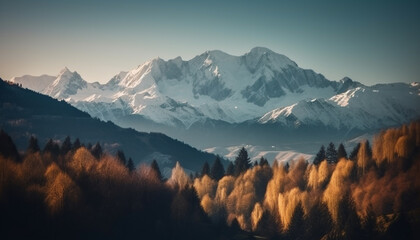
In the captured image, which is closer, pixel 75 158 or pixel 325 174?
pixel 75 158

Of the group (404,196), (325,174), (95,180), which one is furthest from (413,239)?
(95,180)

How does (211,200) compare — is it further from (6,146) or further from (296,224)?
(6,146)

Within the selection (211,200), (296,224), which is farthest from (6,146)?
(296,224)

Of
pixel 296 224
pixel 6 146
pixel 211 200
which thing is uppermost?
pixel 6 146

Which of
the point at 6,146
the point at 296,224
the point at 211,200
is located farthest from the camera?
the point at 211,200

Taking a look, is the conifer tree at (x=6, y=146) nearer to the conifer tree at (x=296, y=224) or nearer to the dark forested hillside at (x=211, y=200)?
the dark forested hillside at (x=211, y=200)

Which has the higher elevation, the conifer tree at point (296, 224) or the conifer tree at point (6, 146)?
the conifer tree at point (6, 146)

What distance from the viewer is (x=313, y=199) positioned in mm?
160375

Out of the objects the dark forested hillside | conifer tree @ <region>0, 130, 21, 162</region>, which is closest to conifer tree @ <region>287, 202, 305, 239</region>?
the dark forested hillside

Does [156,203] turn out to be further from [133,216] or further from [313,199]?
[313,199]

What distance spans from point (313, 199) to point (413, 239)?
38514mm

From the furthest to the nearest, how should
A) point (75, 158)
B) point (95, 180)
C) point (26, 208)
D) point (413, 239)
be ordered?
point (75, 158) < point (95, 180) < point (413, 239) < point (26, 208)

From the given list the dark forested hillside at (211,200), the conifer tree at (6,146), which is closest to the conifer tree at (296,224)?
the dark forested hillside at (211,200)

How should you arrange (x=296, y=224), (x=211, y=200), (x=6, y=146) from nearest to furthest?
(x=6, y=146) → (x=296, y=224) → (x=211, y=200)
